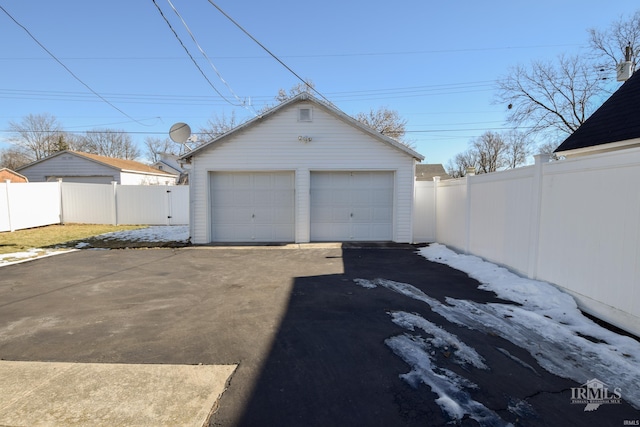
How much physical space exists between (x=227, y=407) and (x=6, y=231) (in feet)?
52.8

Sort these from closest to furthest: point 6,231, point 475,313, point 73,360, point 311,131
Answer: point 73,360, point 475,313, point 311,131, point 6,231

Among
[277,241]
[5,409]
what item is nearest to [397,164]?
[277,241]

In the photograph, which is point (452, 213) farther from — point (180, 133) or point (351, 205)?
point (180, 133)

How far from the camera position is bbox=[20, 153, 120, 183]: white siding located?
21.9m

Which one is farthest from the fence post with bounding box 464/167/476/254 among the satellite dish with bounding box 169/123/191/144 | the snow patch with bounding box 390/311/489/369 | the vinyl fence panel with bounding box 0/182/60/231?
the vinyl fence panel with bounding box 0/182/60/231

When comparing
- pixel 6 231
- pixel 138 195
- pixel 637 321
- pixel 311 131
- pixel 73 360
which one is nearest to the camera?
pixel 73 360

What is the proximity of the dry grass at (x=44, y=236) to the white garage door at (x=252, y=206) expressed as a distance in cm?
539

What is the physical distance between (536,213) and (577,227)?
3.08ft

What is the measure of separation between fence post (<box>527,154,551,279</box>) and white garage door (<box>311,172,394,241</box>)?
5571 mm

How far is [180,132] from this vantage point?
12406 mm

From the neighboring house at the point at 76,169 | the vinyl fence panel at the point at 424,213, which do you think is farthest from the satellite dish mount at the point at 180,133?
the neighboring house at the point at 76,169

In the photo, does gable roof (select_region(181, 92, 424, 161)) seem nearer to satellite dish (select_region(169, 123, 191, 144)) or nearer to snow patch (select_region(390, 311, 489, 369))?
satellite dish (select_region(169, 123, 191, 144))

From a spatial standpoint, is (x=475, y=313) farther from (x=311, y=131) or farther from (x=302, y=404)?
(x=311, y=131)

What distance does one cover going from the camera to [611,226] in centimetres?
409
